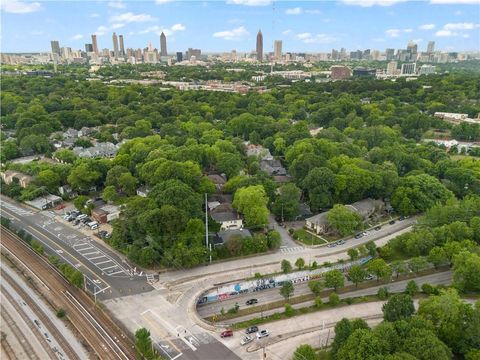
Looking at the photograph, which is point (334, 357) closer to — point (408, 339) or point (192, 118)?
point (408, 339)

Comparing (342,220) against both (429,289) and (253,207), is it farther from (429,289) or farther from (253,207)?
(429,289)

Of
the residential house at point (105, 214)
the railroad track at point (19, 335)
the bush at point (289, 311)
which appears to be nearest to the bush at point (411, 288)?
the bush at point (289, 311)

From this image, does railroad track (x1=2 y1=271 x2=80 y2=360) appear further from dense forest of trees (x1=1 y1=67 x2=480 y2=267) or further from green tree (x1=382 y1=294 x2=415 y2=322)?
green tree (x1=382 y1=294 x2=415 y2=322)

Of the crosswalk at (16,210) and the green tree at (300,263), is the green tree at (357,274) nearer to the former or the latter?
the green tree at (300,263)

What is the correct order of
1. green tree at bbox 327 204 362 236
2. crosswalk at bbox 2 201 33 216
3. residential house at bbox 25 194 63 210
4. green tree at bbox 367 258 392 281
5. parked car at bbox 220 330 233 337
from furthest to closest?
residential house at bbox 25 194 63 210 → crosswalk at bbox 2 201 33 216 → green tree at bbox 327 204 362 236 → green tree at bbox 367 258 392 281 → parked car at bbox 220 330 233 337

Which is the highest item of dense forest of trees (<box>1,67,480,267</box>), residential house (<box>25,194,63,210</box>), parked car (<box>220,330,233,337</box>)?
dense forest of trees (<box>1,67,480,267</box>)

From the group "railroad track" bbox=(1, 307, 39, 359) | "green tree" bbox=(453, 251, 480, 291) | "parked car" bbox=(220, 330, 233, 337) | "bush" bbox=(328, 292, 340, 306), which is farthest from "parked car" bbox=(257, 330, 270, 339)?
"green tree" bbox=(453, 251, 480, 291)

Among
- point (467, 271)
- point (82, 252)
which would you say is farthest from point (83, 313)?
point (467, 271)
